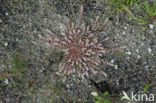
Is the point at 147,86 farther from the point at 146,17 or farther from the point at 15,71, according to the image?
the point at 15,71

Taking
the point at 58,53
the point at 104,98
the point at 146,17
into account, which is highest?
the point at 146,17

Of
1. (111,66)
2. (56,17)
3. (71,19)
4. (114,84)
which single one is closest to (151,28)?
(111,66)

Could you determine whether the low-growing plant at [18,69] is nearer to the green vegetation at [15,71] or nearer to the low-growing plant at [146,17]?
the green vegetation at [15,71]

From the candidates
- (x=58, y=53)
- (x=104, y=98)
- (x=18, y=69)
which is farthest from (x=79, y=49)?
(x=18, y=69)

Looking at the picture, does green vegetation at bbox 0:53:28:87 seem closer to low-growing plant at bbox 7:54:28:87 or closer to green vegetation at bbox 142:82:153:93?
low-growing plant at bbox 7:54:28:87

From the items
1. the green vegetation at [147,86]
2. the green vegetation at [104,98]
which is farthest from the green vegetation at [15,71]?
the green vegetation at [147,86]

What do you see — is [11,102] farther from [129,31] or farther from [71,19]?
[129,31]
